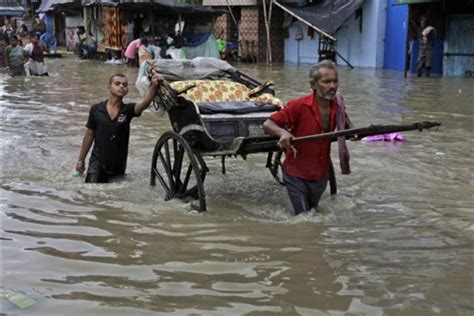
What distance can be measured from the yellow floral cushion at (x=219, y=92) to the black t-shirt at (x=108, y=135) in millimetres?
647

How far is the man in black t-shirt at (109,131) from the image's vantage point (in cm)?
614

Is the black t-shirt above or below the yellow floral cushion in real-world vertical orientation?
below

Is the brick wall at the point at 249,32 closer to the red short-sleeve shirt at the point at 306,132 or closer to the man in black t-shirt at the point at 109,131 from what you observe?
the man in black t-shirt at the point at 109,131

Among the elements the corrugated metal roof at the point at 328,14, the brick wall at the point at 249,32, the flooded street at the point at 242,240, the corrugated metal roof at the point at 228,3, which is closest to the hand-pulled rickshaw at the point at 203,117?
the flooded street at the point at 242,240

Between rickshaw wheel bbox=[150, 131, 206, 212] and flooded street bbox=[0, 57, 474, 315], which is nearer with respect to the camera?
flooded street bbox=[0, 57, 474, 315]

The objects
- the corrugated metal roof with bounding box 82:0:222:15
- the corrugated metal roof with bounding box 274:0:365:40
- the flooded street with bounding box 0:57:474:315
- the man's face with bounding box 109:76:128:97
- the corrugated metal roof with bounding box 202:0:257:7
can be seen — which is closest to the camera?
the flooded street with bounding box 0:57:474:315

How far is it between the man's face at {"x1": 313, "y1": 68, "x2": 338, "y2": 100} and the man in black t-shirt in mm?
2191

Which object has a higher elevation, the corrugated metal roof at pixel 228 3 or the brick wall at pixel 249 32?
the corrugated metal roof at pixel 228 3

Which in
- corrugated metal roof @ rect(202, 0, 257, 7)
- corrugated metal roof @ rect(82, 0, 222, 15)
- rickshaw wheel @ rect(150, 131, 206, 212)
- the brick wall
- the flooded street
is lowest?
the flooded street

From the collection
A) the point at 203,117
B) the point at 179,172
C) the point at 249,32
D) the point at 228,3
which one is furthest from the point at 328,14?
the point at 203,117

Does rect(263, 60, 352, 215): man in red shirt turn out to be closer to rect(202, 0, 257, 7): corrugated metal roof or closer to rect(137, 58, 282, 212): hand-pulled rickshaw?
rect(137, 58, 282, 212): hand-pulled rickshaw

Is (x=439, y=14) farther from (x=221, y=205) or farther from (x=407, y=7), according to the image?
(x=221, y=205)

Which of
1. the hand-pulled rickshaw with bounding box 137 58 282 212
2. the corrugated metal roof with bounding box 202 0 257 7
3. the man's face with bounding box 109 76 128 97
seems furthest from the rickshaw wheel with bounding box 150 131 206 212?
the corrugated metal roof with bounding box 202 0 257 7

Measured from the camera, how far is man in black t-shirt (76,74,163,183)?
6.14 meters
